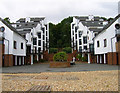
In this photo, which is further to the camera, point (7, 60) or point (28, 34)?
point (28, 34)

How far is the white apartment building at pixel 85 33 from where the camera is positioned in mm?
33144

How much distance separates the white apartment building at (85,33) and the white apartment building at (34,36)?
966cm

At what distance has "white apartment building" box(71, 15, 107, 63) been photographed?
33144mm

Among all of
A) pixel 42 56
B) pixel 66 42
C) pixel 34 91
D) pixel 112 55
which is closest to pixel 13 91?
pixel 34 91

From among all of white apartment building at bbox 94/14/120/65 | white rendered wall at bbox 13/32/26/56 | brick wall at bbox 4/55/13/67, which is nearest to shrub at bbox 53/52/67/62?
brick wall at bbox 4/55/13/67

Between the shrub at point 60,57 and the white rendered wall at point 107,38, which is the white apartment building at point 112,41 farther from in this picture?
the shrub at point 60,57

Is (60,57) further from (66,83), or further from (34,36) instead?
(34,36)

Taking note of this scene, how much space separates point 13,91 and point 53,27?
52.7 m

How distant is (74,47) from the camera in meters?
47.3

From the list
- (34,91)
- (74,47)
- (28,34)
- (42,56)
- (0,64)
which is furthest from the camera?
(74,47)

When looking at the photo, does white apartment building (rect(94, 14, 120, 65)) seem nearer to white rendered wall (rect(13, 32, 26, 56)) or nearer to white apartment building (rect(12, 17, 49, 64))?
white rendered wall (rect(13, 32, 26, 56))

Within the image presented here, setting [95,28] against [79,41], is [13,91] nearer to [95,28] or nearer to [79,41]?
[95,28]

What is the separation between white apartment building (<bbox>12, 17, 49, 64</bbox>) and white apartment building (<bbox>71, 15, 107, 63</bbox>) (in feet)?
31.7

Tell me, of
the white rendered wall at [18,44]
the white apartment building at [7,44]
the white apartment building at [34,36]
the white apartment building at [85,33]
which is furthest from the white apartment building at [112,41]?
the white apartment building at [34,36]
